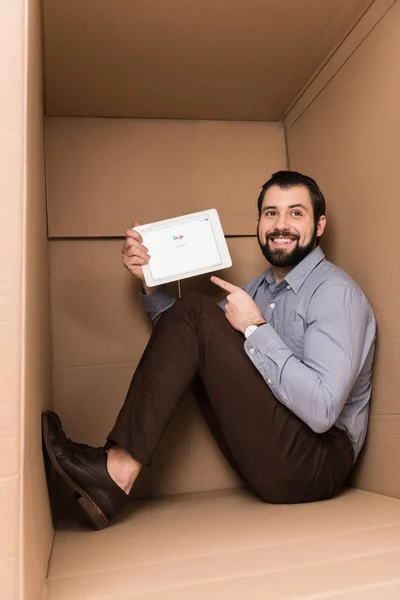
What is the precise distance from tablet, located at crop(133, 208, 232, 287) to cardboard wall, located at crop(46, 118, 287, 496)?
19cm

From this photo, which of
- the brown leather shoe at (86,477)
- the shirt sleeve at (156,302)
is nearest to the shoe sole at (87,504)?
the brown leather shoe at (86,477)

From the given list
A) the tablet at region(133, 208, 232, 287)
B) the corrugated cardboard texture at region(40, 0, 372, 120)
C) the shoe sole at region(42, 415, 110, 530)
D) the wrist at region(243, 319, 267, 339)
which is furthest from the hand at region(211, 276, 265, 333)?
the corrugated cardboard texture at region(40, 0, 372, 120)

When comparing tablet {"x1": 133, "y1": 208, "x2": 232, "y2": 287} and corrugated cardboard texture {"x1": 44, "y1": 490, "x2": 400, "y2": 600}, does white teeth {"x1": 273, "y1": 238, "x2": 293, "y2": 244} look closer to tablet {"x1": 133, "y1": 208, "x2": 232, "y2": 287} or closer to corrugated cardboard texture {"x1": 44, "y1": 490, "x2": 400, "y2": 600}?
tablet {"x1": 133, "y1": 208, "x2": 232, "y2": 287}

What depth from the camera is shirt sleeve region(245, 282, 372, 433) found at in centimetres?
104

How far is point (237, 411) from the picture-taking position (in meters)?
1.14

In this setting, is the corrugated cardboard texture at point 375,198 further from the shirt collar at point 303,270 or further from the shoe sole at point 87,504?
the shoe sole at point 87,504

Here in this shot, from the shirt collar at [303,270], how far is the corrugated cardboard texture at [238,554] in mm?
447

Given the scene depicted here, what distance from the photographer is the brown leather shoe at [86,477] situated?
1026 millimetres

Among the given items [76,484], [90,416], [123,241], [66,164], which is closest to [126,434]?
[76,484]

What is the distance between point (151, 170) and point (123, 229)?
177mm

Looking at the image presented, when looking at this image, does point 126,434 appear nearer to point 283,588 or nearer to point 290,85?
point 283,588

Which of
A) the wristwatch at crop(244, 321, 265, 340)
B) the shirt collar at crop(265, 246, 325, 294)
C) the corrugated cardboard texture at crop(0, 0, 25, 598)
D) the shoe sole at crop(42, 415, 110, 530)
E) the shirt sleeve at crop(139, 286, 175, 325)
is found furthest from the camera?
the shirt sleeve at crop(139, 286, 175, 325)

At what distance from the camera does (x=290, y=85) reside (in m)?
1.46

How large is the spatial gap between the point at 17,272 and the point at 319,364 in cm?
61
